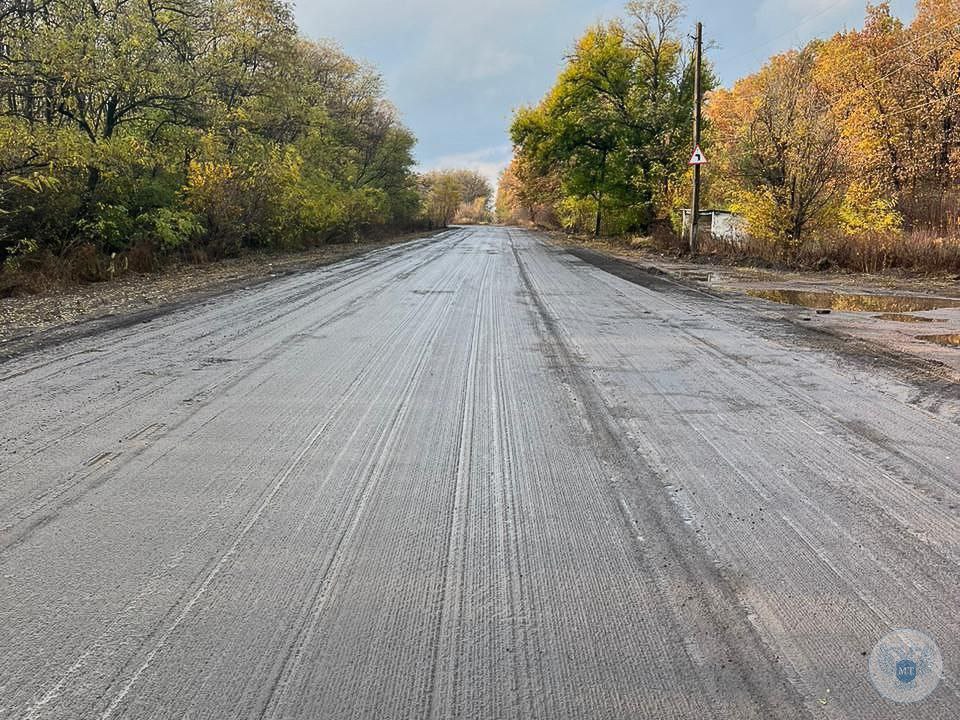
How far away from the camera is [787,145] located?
16.2 meters

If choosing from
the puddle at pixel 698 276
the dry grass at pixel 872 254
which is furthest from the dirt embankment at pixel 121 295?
the dry grass at pixel 872 254

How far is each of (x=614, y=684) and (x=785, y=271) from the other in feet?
53.7

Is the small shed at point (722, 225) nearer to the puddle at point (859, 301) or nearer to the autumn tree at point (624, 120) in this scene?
the autumn tree at point (624, 120)

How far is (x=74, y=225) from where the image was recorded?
13.1 metres

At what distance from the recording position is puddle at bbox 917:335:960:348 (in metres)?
7.12

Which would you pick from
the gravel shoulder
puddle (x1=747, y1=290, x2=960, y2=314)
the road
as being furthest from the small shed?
the road

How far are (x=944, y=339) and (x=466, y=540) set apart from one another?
23.7 ft

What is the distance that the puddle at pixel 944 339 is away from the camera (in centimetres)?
712

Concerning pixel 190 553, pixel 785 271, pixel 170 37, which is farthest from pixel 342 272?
pixel 190 553

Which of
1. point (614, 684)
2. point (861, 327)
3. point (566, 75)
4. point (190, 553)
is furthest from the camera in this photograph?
point (566, 75)

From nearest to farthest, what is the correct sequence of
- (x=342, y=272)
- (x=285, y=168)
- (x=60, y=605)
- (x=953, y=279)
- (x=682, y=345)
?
(x=60, y=605)
(x=682, y=345)
(x=953, y=279)
(x=342, y=272)
(x=285, y=168)

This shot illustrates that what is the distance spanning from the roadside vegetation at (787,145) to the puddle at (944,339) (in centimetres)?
782

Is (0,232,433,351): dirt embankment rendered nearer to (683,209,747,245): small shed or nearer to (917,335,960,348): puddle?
(917,335,960,348): puddle

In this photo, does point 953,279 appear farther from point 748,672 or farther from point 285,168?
point 285,168
